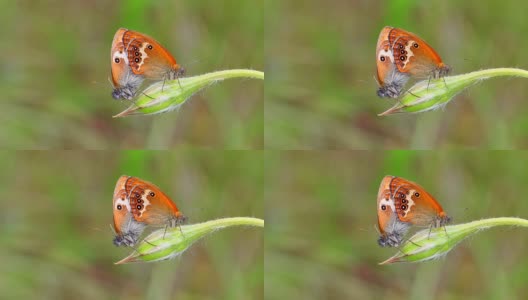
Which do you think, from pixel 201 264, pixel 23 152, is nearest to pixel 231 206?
pixel 201 264

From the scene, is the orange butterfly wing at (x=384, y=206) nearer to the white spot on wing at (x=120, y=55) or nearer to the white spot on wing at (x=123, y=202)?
the white spot on wing at (x=123, y=202)

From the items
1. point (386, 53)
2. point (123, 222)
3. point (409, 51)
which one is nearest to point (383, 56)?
point (386, 53)

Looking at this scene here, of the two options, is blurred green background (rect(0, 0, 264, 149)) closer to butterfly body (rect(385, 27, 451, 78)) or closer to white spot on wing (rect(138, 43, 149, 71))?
white spot on wing (rect(138, 43, 149, 71))

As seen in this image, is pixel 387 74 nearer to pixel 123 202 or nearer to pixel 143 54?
pixel 143 54

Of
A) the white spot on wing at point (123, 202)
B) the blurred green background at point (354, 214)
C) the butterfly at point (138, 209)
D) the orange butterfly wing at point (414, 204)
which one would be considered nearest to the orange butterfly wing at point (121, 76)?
the butterfly at point (138, 209)

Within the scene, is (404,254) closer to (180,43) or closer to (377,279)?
(377,279)

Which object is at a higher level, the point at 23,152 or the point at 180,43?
the point at 180,43
